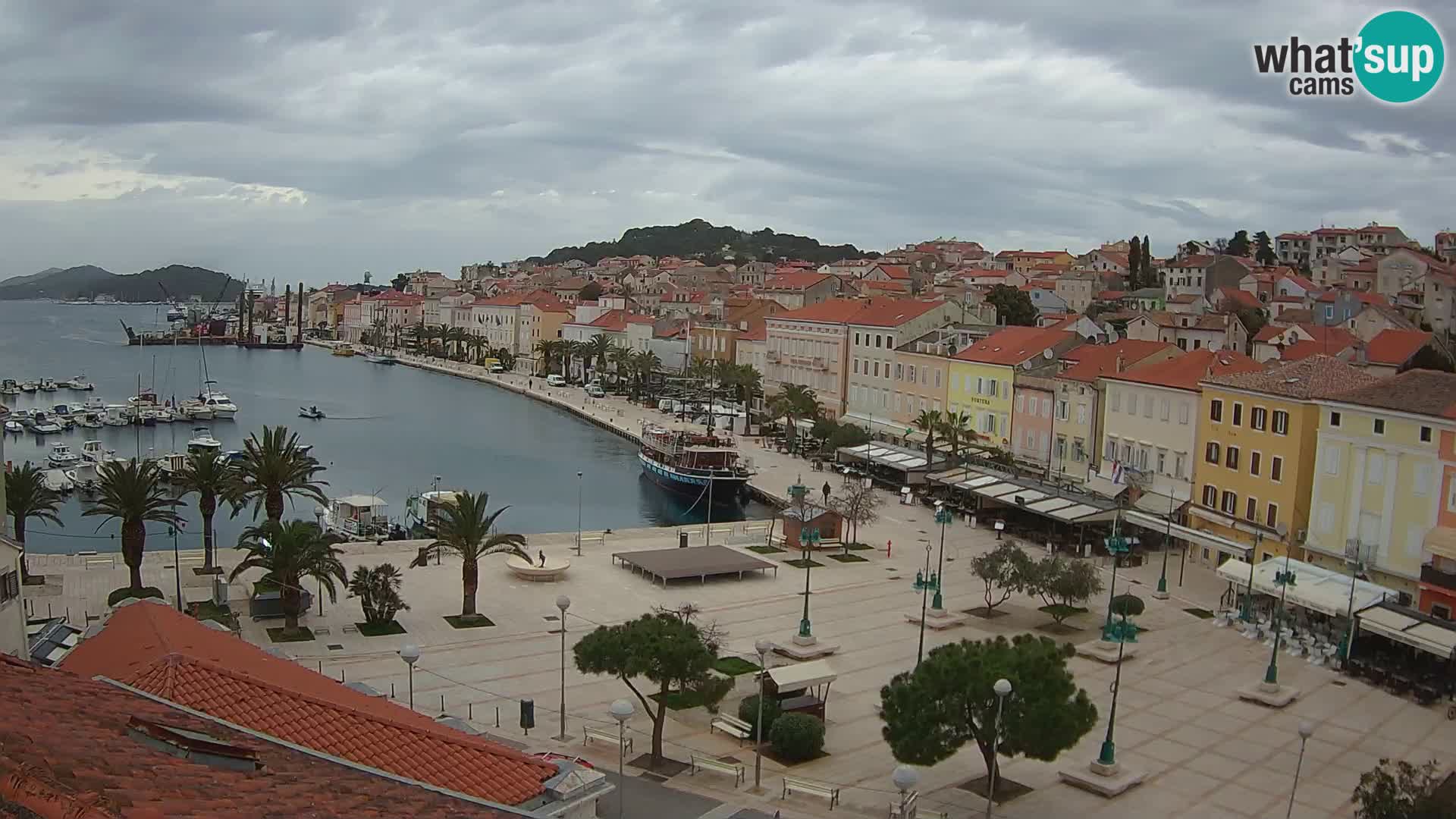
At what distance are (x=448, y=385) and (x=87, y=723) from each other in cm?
10907

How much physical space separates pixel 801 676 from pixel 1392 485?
778 inches

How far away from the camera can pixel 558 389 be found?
344ft

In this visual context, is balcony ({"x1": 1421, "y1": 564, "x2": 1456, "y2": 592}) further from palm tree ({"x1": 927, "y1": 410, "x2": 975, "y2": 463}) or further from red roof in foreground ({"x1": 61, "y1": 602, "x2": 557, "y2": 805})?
red roof in foreground ({"x1": 61, "y1": 602, "x2": 557, "y2": 805})

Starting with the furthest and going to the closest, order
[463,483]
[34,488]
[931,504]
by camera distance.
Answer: [463,483]
[931,504]
[34,488]

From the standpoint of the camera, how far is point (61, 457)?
197 ft

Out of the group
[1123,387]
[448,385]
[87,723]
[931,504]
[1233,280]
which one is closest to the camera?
[87,723]

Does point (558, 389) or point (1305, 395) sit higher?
point (1305, 395)

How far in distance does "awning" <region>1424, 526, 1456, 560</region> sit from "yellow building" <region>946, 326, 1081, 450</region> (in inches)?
929

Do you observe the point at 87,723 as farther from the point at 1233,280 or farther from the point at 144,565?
the point at 1233,280

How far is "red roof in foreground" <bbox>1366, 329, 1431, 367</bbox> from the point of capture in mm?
50531

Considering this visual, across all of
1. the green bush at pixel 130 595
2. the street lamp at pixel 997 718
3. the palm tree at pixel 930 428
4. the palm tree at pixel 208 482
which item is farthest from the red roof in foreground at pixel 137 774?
the palm tree at pixel 930 428

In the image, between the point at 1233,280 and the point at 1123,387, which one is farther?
the point at 1233,280

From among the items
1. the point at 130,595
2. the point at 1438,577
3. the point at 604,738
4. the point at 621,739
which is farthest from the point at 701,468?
the point at 621,739

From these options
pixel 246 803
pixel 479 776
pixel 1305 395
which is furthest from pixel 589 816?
pixel 1305 395
